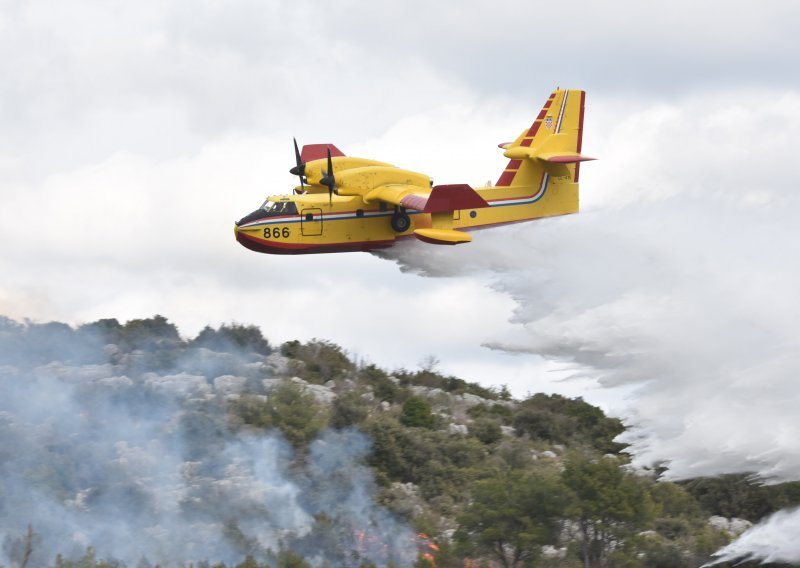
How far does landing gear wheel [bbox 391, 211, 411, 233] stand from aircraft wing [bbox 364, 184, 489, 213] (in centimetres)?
56

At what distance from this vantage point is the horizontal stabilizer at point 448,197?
103 feet

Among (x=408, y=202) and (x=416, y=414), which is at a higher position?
(x=408, y=202)

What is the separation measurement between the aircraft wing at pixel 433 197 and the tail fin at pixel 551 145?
1918 mm

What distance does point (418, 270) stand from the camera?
110 feet

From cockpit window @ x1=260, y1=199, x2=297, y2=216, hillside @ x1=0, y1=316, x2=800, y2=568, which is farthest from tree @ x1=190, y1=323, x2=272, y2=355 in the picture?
cockpit window @ x1=260, y1=199, x2=297, y2=216

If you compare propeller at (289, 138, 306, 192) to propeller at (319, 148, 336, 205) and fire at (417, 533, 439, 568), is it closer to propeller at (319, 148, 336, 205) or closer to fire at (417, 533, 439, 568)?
propeller at (319, 148, 336, 205)

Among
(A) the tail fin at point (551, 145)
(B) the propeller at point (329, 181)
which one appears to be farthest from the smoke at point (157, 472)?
(A) the tail fin at point (551, 145)

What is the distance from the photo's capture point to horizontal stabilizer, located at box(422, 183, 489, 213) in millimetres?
31516

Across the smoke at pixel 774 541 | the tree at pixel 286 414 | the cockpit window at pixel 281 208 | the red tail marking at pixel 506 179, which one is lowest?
the smoke at pixel 774 541

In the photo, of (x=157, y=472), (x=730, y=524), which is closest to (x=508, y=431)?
(x=730, y=524)

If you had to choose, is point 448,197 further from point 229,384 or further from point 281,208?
point 229,384

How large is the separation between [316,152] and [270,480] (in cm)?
934

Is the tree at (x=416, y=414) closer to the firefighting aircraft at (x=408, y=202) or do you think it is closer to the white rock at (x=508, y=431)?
the white rock at (x=508, y=431)

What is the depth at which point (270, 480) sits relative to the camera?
39719 mm
